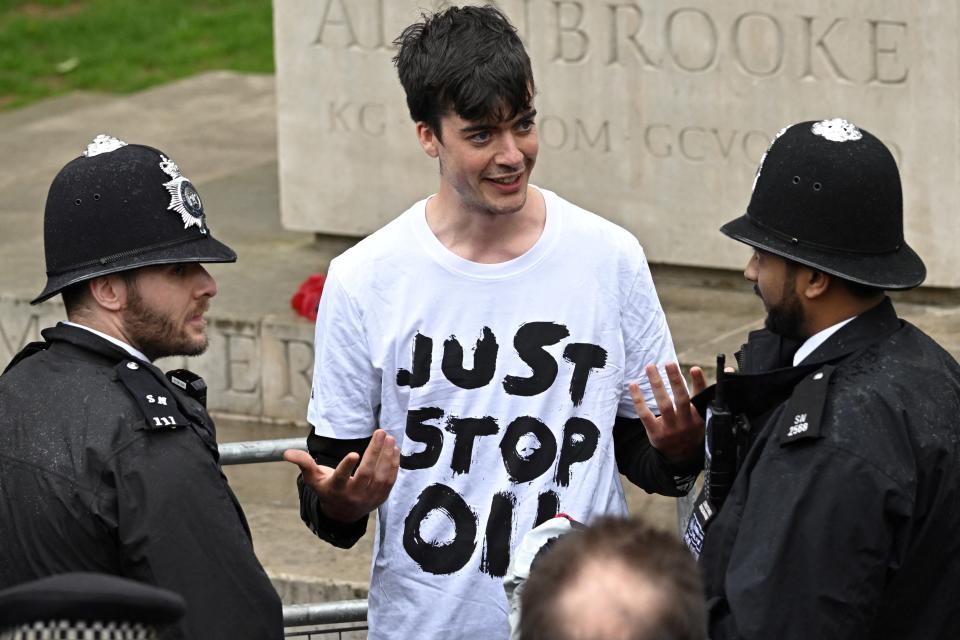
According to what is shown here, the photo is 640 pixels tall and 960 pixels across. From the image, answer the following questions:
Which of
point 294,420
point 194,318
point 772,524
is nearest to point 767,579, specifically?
point 772,524

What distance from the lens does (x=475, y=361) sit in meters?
3.80

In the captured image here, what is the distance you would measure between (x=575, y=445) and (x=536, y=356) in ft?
0.71

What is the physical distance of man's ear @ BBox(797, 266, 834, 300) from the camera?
338cm

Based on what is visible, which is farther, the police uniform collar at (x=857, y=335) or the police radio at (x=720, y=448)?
the police radio at (x=720, y=448)

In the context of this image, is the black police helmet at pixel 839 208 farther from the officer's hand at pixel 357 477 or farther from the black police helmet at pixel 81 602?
the black police helmet at pixel 81 602

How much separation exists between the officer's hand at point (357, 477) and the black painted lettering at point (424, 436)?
9 cm

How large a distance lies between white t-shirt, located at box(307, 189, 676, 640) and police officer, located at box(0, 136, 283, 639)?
41 cm

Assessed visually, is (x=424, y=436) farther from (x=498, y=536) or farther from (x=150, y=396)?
(x=150, y=396)

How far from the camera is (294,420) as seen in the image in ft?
24.7

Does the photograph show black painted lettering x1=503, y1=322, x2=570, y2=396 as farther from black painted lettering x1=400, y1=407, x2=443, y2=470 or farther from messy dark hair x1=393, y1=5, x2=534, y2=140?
messy dark hair x1=393, y1=5, x2=534, y2=140

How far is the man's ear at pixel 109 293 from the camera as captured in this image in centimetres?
350

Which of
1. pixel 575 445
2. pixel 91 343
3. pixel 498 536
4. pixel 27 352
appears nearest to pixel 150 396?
pixel 91 343

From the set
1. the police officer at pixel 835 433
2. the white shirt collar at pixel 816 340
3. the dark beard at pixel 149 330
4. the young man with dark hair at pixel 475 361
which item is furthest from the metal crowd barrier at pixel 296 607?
the white shirt collar at pixel 816 340

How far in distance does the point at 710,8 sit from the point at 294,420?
2567 mm
